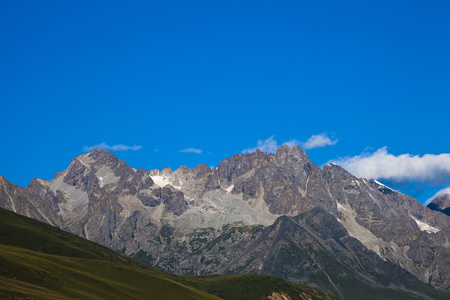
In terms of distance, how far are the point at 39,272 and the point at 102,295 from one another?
23.7 meters

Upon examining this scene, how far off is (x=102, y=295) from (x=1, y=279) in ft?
150

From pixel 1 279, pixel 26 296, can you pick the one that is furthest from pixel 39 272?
pixel 26 296

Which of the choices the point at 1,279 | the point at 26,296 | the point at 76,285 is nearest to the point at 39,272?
the point at 76,285

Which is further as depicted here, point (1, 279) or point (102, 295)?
point (102, 295)

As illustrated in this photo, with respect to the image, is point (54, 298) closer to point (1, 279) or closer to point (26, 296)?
point (26, 296)

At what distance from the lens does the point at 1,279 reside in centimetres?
15512

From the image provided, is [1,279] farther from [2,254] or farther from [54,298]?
[2,254]

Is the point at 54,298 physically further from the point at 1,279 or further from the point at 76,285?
the point at 76,285

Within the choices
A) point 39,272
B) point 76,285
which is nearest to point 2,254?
point 39,272

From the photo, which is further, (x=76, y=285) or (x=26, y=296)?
(x=76, y=285)

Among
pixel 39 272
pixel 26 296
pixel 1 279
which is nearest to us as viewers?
pixel 26 296

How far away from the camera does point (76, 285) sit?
19338 cm

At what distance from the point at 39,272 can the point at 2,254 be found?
16.5 metres

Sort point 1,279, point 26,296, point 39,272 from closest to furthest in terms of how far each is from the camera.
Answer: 1. point 26,296
2. point 1,279
3. point 39,272
